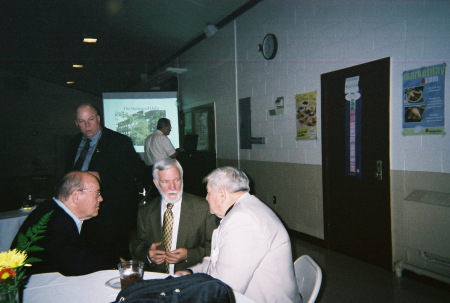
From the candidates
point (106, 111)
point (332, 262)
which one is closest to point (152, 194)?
point (106, 111)

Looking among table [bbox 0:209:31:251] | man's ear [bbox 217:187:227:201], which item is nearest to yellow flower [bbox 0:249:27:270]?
man's ear [bbox 217:187:227:201]

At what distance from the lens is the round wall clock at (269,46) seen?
14.3 feet

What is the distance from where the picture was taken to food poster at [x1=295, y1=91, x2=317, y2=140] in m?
3.79

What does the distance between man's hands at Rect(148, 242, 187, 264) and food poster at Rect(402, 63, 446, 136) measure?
2.22m

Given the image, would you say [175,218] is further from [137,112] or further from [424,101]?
[137,112]

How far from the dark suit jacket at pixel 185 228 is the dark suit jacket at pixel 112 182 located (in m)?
0.77

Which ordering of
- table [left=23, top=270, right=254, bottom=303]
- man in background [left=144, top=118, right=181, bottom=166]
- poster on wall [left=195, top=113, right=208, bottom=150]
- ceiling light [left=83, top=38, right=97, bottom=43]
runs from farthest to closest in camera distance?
1. poster on wall [left=195, top=113, right=208, bottom=150]
2. ceiling light [left=83, top=38, right=97, bottom=43]
3. man in background [left=144, top=118, right=181, bottom=166]
4. table [left=23, top=270, right=254, bottom=303]

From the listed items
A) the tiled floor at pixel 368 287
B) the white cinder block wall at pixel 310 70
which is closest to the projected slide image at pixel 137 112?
the white cinder block wall at pixel 310 70

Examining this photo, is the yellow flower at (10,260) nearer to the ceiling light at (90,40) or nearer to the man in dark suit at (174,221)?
the man in dark suit at (174,221)

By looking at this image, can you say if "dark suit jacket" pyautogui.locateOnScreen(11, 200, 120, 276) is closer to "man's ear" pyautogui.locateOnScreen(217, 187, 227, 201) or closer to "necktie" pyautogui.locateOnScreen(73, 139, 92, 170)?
"man's ear" pyautogui.locateOnScreen(217, 187, 227, 201)

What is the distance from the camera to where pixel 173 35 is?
21.4 feet

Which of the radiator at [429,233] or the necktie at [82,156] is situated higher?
the necktie at [82,156]

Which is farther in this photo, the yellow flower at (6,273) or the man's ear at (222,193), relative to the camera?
the man's ear at (222,193)

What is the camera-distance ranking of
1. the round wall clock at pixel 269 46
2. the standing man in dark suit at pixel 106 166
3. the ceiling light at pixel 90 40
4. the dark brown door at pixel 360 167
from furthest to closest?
1. the ceiling light at pixel 90 40
2. the round wall clock at pixel 269 46
3. the dark brown door at pixel 360 167
4. the standing man in dark suit at pixel 106 166
